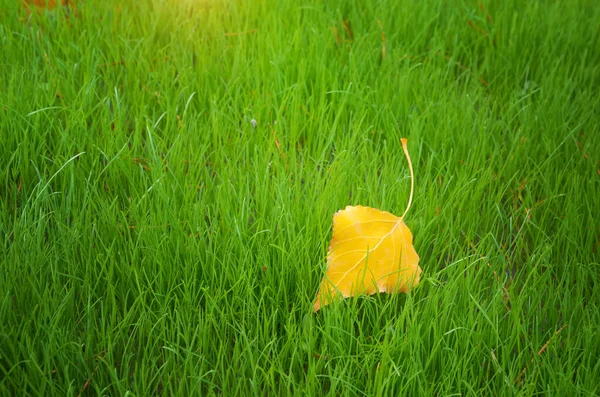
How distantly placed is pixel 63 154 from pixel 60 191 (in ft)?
0.57

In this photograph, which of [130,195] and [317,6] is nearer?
[130,195]

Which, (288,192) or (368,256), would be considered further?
(288,192)

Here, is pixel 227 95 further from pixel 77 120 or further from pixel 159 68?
pixel 77 120

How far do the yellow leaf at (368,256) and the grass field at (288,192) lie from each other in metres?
0.04

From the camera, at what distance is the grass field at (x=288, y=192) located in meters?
1.41

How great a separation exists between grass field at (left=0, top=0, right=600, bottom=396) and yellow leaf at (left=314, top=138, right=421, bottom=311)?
0.14 feet

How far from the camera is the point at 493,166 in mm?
2000

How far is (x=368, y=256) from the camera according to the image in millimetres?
1555

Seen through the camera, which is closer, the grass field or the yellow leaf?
the grass field

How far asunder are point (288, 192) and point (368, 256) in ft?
1.01

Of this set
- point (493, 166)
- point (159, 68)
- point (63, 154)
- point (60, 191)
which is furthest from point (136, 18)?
point (493, 166)

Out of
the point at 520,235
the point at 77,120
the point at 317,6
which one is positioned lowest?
the point at 520,235

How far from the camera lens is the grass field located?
1408 millimetres

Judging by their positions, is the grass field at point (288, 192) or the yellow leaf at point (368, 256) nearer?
the grass field at point (288, 192)
